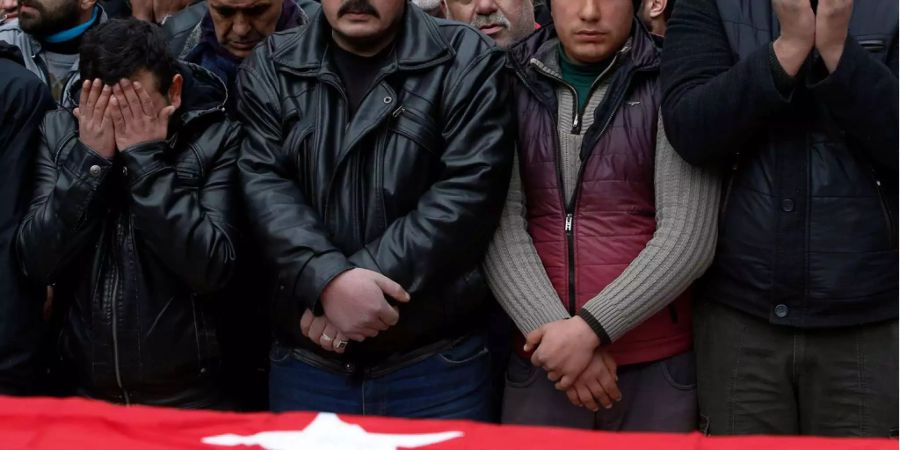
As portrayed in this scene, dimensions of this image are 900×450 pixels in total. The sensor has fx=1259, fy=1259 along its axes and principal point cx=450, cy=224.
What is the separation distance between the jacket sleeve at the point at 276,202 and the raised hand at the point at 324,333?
6 cm

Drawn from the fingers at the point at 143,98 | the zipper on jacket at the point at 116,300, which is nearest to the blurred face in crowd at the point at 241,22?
the fingers at the point at 143,98

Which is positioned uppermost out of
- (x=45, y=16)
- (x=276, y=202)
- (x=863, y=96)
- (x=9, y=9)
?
(x=863, y=96)

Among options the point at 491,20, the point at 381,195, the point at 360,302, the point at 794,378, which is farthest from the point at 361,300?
the point at 491,20

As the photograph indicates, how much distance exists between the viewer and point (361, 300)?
318 cm

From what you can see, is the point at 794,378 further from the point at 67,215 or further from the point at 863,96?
the point at 67,215

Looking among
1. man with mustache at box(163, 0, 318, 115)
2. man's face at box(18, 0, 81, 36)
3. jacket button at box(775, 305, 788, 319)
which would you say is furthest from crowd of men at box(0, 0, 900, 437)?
man's face at box(18, 0, 81, 36)

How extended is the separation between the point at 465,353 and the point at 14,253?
4.17 feet

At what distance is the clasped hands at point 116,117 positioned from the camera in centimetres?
333

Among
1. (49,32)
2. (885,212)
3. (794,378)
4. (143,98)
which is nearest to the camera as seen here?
(885,212)

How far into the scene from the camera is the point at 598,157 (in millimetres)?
3342

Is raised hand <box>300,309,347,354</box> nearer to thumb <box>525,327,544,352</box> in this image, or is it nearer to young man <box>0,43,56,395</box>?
thumb <box>525,327,544,352</box>

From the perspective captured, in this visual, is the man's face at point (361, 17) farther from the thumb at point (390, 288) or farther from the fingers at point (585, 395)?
the fingers at point (585, 395)

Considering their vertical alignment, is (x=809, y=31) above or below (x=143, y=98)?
above

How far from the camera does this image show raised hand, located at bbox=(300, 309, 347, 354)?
3.29m
